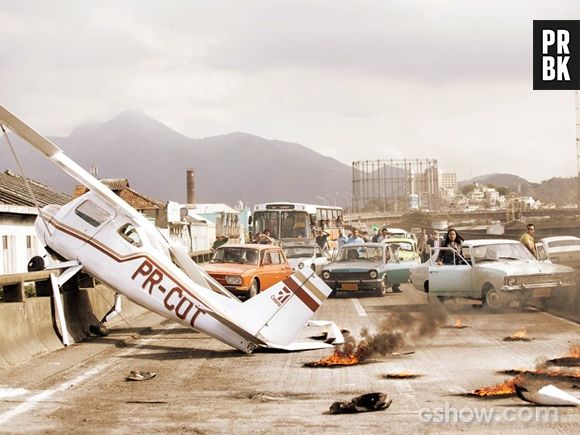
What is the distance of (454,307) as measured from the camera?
75.2ft

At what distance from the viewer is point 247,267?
77.9 feet

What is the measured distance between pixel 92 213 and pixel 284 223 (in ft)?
105

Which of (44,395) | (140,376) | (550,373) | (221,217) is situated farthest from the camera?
(221,217)

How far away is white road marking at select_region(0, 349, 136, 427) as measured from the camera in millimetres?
9086

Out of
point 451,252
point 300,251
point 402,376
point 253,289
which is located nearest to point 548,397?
point 402,376

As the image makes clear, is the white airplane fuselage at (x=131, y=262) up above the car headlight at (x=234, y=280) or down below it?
above

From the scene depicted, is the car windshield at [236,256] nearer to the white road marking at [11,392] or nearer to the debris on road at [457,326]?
the debris on road at [457,326]

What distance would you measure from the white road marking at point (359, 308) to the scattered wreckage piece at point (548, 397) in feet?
39.9

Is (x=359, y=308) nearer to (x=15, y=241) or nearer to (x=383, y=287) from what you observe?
(x=383, y=287)

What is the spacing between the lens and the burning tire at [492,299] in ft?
69.8

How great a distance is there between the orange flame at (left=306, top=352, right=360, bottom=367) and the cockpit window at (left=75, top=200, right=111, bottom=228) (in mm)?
5065

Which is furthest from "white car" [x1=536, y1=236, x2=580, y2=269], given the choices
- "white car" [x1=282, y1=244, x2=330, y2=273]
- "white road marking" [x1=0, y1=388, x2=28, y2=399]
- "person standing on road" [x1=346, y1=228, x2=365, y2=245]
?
"white road marking" [x1=0, y1=388, x2=28, y2=399]

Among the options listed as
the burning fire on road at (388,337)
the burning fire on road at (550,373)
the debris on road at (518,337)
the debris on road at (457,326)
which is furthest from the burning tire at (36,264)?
the burning fire on road at (550,373)

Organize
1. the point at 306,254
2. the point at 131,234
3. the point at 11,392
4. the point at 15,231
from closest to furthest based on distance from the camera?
the point at 11,392 → the point at 131,234 → the point at 15,231 → the point at 306,254
